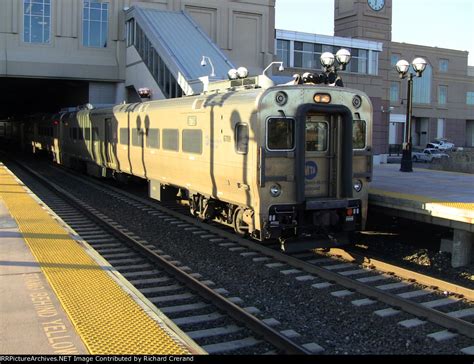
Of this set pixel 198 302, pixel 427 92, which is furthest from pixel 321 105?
pixel 427 92

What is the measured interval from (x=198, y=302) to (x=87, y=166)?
1727 cm

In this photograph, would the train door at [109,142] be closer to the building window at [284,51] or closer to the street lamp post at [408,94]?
the street lamp post at [408,94]

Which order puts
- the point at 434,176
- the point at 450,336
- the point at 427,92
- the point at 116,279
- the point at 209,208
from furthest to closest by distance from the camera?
the point at 427,92 < the point at 434,176 < the point at 209,208 < the point at 116,279 < the point at 450,336

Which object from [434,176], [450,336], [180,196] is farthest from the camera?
[434,176]

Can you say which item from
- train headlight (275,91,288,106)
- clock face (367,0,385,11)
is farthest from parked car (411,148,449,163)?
train headlight (275,91,288,106)

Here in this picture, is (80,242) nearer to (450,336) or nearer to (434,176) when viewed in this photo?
(450,336)

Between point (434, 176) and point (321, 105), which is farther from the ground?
point (321, 105)

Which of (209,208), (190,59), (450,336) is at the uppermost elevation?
(190,59)

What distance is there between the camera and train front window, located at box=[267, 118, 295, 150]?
912 centimetres

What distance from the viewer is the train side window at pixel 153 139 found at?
13.9 meters

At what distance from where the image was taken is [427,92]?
256 ft

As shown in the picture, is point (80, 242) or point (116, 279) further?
point (80, 242)

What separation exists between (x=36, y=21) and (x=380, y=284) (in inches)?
1387

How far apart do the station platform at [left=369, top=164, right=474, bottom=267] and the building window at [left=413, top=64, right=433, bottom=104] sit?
218 ft
